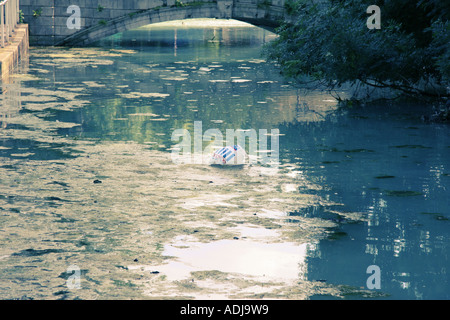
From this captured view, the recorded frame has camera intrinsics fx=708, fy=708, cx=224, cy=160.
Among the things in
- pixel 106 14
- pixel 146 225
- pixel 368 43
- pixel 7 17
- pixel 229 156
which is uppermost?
pixel 106 14

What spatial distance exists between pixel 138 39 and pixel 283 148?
20.1m

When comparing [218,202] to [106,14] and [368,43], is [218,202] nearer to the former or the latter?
[368,43]

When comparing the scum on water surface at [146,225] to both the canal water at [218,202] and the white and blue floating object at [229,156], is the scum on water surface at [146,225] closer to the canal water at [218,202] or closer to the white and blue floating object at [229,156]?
the canal water at [218,202]

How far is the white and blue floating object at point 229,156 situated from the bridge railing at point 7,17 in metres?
9.61

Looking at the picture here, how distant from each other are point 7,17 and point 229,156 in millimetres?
11879

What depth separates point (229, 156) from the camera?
840cm

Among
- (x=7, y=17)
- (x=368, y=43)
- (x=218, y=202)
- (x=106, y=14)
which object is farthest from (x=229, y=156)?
(x=106, y=14)

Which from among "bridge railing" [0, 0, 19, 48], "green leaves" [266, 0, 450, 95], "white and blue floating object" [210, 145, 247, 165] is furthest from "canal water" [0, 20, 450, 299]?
"bridge railing" [0, 0, 19, 48]

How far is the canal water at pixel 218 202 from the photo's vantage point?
5.11 meters

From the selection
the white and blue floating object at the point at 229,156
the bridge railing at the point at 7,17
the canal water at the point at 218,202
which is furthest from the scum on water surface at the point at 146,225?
the bridge railing at the point at 7,17

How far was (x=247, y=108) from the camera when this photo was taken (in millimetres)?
12570

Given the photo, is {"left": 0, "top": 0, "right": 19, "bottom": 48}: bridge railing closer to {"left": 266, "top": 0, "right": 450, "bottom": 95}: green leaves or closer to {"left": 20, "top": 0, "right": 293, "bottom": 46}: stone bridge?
{"left": 20, "top": 0, "right": 293, "bottom": 46}: stone bridge

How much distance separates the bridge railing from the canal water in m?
3.49
